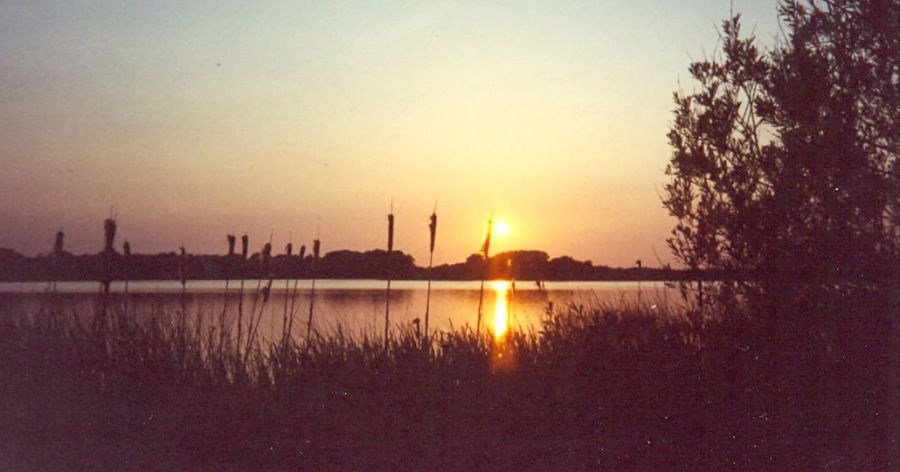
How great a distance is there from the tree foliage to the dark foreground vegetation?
1.52 feet

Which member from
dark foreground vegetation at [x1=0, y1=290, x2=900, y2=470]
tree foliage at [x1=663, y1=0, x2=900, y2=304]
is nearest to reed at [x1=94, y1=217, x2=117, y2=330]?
dark foreground vegetation at [x1=0, y1=290, x2=900, y2=470]

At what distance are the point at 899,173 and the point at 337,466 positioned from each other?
608 cm

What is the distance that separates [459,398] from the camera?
9.42 meters

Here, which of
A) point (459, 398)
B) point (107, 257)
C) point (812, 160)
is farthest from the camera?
point (107, 257)

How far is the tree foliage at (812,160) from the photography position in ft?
22.1

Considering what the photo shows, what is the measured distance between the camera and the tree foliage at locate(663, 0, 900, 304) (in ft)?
22.1

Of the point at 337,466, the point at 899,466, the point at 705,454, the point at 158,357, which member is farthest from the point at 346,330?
the point at 899,466

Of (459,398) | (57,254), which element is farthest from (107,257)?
(459,398)

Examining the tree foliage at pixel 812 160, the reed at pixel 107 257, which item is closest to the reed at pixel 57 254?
the reed at pixel 107 257

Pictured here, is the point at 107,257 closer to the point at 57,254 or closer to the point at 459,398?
the point at 57,254

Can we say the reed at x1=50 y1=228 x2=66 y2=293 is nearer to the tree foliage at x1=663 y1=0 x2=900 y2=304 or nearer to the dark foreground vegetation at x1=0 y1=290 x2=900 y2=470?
the dark foreground vegetation at x1=0 y1=290 x2=900 y2=470

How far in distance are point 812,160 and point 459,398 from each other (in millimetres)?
4837

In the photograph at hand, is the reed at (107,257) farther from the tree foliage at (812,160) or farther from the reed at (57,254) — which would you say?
the tree foliage at (812,160)

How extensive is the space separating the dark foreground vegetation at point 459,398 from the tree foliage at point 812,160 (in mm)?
464
